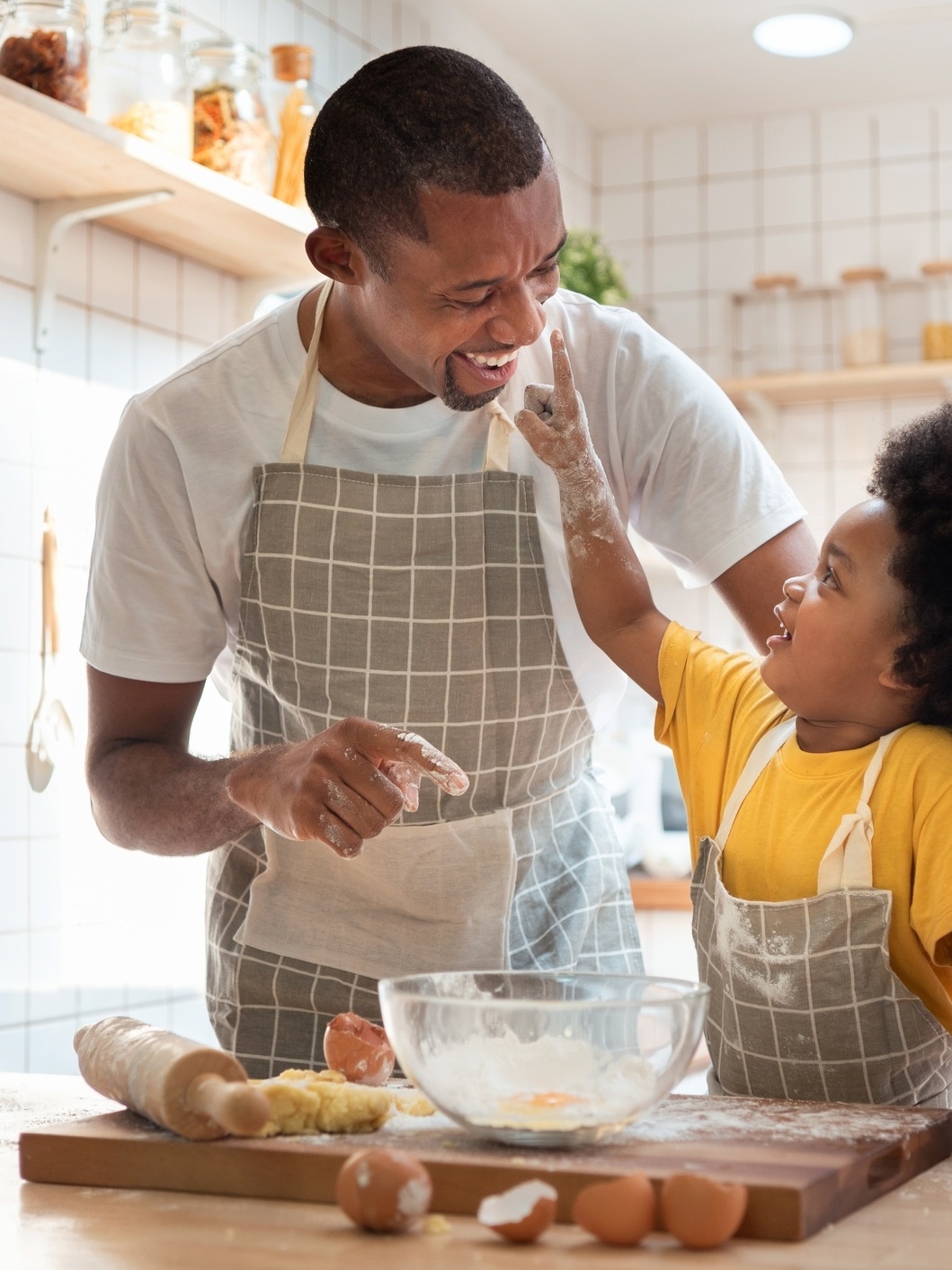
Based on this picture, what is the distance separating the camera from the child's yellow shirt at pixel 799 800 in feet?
3.74

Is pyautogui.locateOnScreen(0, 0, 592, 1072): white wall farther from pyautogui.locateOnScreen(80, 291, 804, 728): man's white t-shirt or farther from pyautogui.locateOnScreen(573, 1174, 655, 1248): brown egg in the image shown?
pyautogui.locateOnScreen(573, 1174, 655, 1248): brown egg

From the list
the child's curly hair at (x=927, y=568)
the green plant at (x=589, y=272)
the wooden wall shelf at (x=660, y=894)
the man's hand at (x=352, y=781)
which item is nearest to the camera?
the man's hand at (x=352, y=781)

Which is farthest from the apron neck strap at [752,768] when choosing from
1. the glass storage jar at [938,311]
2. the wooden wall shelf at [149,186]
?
the glass storage jar at [938,311]

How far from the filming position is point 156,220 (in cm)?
238

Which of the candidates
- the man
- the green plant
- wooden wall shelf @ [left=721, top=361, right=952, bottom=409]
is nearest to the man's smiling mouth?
the man

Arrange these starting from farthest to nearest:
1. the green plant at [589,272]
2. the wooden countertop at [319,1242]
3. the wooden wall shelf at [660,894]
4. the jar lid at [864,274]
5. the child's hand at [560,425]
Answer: the jar lid at [864,274], the wooden wall shelf at [660,894], the green plant at [589,272], the child's hand at [560,425], the wooden countertop at [319,1242]

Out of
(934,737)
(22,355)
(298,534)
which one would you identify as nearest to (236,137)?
(22,355)

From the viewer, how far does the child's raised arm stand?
1305 millimetres

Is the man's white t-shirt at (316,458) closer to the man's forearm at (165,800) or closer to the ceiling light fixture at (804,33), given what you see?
the man's forearm at (165,800)

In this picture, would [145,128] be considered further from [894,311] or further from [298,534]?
[894,311]

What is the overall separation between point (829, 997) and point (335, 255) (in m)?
0.76

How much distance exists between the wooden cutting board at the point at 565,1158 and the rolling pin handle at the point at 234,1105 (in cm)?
2

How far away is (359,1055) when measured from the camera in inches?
41.5

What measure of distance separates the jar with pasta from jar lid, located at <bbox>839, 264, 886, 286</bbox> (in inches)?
72.2
